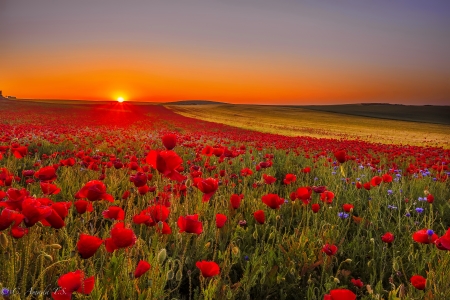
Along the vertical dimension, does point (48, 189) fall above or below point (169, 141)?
below

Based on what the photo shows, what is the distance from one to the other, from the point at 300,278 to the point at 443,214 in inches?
103

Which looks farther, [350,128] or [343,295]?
[350,128]

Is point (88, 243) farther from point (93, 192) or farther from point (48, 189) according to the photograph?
point (48, 189)

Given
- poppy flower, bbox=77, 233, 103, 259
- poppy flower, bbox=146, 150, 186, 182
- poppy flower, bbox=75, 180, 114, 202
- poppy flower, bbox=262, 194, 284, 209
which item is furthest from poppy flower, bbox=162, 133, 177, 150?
poppy flower, bbox=77, 233, 103, 259

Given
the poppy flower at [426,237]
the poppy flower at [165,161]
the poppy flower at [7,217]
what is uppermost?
the poppy flower at [165,161]

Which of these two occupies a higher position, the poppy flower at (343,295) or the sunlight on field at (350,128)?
the poppy flower at (343,295)

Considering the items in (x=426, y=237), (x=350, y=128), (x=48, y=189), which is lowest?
(x=350, y=128)

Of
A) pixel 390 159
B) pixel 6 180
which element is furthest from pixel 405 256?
pixel 390 159

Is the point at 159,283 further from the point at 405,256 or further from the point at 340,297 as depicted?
the point at 405,256

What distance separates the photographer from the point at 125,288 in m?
1.76

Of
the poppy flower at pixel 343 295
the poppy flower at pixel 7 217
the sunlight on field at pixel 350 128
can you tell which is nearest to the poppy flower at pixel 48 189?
the poppy flower at pixel 7 217

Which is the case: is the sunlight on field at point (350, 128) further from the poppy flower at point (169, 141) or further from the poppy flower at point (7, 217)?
the poppy flower at point (7, 217)

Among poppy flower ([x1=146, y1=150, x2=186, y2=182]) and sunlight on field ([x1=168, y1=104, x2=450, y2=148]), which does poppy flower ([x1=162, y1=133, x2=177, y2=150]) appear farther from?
sunlight on field ([x1=168, y1=104, x2=450, y2=148])

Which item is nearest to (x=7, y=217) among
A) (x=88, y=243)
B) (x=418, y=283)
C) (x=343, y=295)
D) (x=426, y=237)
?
(x=88, y=243)
